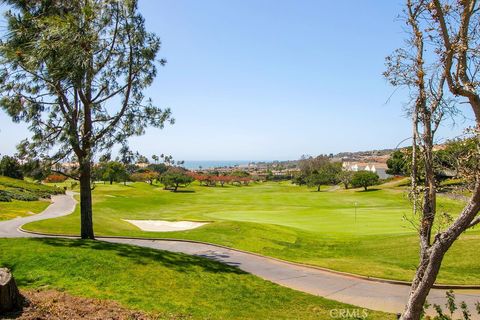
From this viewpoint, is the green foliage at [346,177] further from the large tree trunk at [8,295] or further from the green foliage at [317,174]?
the large tree trunk at [8,295]

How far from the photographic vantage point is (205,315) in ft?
33.3

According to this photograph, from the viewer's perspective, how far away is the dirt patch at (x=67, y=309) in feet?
26.3

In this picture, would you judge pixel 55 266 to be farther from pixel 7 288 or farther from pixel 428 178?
pixel 428 178

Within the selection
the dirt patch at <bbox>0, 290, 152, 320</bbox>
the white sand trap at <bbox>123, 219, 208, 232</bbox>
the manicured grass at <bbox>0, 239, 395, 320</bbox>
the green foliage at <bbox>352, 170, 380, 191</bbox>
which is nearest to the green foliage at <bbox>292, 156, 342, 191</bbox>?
the green foliage at <bbox>352, 170, 380, 191</bbox>

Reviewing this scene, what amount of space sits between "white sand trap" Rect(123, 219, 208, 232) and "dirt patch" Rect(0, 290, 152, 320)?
2246cm

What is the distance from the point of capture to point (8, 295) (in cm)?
781

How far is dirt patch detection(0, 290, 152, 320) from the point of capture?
8016 mm

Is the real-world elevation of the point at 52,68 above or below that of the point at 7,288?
above

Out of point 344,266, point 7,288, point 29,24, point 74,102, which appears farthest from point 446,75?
point 74,102

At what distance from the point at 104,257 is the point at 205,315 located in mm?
5764

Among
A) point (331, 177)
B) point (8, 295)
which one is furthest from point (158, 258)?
point (331, 177)

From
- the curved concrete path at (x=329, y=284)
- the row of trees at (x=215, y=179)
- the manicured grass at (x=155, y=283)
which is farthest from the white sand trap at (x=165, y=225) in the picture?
the row of trees at (x=215, y=179)

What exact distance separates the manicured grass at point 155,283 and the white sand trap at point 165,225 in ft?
53.7

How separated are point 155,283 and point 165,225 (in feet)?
72.6
